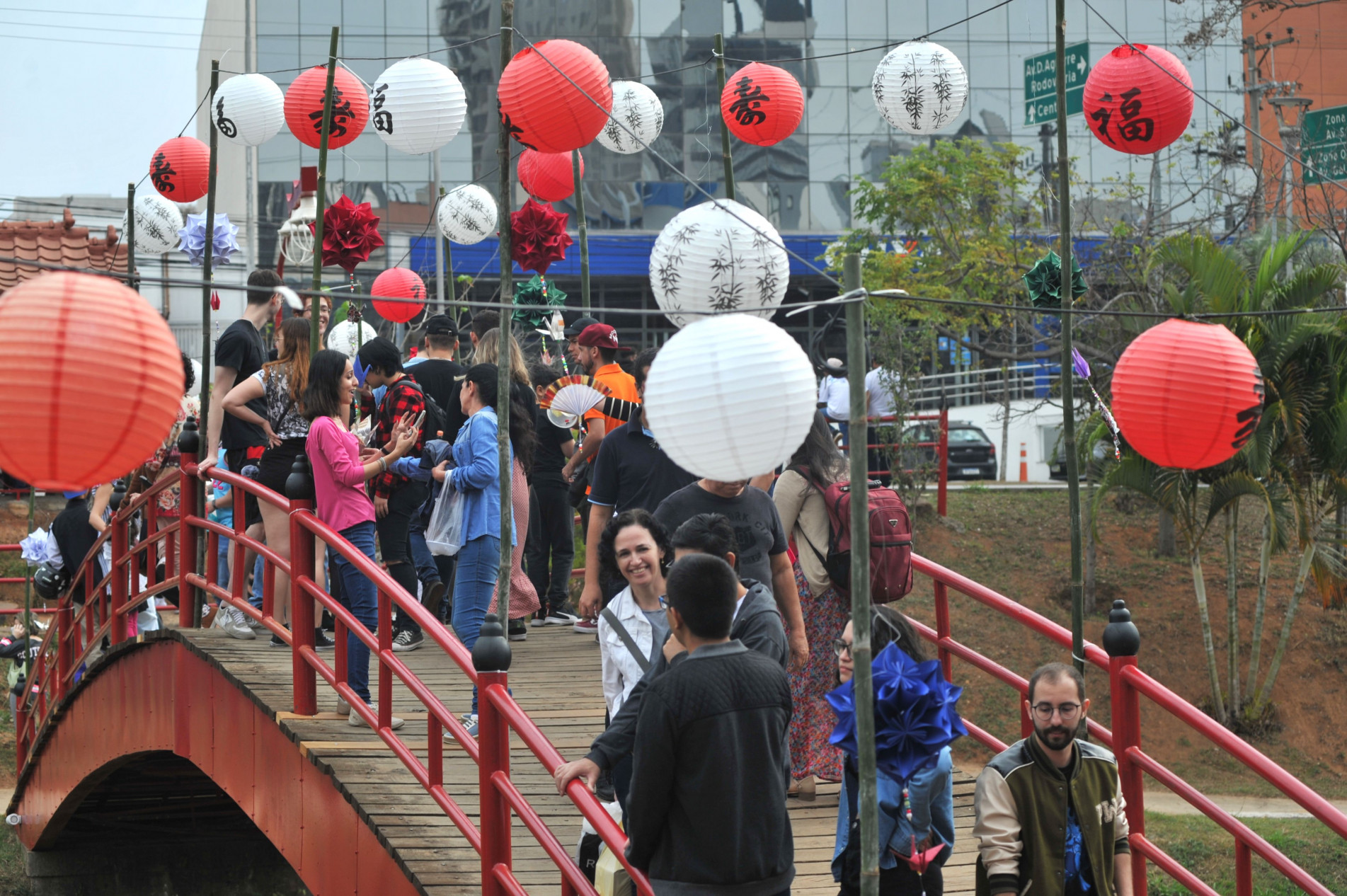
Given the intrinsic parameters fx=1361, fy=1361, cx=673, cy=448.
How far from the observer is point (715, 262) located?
5801mm

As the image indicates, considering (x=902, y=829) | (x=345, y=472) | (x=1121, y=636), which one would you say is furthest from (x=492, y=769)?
(x=1121, y=636)

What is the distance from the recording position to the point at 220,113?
9.66 m

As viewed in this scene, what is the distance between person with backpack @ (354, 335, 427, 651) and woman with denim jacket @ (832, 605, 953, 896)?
3730 mm

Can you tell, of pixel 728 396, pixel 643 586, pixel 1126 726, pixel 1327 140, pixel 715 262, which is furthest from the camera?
pixel 1327 140

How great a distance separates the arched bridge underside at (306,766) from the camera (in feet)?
19.0

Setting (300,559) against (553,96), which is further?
(300,559)

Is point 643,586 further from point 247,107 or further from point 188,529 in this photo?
point 247,107

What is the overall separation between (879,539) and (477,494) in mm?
2362

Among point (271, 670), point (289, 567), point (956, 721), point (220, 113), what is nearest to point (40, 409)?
point (956, 721)

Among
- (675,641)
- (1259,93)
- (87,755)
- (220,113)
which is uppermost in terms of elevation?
(1259,93)

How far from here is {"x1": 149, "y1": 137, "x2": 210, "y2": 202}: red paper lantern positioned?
33.4 feet

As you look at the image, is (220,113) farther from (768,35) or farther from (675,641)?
(768,35)

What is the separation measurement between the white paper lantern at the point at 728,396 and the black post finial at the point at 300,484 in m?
3.06

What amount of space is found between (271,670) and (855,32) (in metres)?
30.0
